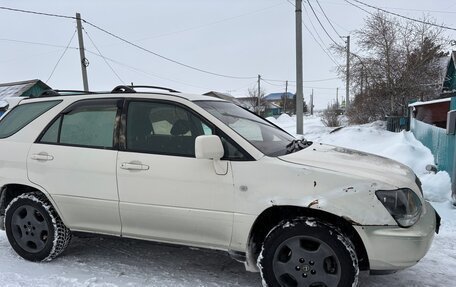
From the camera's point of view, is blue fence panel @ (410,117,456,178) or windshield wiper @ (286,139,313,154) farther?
blue fence panel @ (410,117,456,178)

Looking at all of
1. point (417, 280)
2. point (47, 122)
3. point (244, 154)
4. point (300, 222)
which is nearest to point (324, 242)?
point (300, 222)

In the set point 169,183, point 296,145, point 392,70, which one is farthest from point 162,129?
point 392,70

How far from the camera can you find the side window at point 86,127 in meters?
3.83

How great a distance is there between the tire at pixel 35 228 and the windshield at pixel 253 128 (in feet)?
6.26

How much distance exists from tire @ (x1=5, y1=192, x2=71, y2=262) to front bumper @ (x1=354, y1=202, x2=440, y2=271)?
9.54 ft

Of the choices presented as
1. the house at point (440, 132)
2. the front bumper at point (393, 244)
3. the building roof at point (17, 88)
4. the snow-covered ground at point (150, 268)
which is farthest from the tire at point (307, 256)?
the building roof at point (17, 88)

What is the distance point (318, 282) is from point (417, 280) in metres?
1.14

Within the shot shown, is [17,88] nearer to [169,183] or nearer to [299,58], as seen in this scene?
[299,58]

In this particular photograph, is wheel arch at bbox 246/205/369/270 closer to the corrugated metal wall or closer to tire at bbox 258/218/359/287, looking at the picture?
tire at bbox 258/218/359/287

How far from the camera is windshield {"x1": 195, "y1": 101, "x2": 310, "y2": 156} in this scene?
11.4ft

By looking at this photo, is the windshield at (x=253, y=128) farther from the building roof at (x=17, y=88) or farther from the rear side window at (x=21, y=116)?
the building roof at (x=17, y=88)

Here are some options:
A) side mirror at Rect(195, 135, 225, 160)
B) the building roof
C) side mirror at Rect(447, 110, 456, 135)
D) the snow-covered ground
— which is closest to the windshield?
side mirror at Rect(195, 135, 225, 160)

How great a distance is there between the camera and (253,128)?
12.7 ft

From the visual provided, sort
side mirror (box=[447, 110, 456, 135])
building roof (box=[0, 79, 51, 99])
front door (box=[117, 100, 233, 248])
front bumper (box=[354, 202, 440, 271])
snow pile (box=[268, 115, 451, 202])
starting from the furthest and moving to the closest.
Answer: building roof (box=[0, 79, 51, 99]), snow pile (box=[268, 115, 451, 202]), side mirror (box=[447, 110, 456, 135]), front door (box=[117, 100, 233, 248]), front bumper (box=[354, 202, 440, 271])
